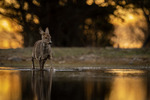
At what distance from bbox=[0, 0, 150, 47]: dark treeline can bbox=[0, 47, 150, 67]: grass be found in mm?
5040

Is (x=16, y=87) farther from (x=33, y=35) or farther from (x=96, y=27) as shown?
(x=96, y=27)

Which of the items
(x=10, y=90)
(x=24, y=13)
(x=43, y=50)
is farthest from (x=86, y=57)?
(x=10, y=90)

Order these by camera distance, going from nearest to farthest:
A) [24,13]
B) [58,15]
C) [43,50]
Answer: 1. [43,50]
2. [24,13]
3. [58,15]

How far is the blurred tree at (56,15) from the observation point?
33.2m

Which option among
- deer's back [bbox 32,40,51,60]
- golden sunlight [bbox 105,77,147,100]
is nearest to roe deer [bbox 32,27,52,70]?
deer's back [bbox 32,40,51,60]

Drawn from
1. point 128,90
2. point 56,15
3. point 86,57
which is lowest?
point 86,57

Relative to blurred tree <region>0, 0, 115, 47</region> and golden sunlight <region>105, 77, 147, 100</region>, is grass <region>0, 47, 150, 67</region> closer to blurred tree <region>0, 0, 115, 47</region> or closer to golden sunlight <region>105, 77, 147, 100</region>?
blurred tree <region>0, 0, 115, 47</region>

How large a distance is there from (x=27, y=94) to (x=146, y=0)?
980 inches

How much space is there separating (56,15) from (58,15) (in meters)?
0.19

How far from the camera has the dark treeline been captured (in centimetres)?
3319

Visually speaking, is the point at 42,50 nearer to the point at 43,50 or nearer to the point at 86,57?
the point at 43,50

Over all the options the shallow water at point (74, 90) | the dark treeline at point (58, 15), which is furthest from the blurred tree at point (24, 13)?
the shallow water at point (74, 90)

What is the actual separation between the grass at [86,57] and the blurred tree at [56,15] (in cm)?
501

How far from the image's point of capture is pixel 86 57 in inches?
1035
